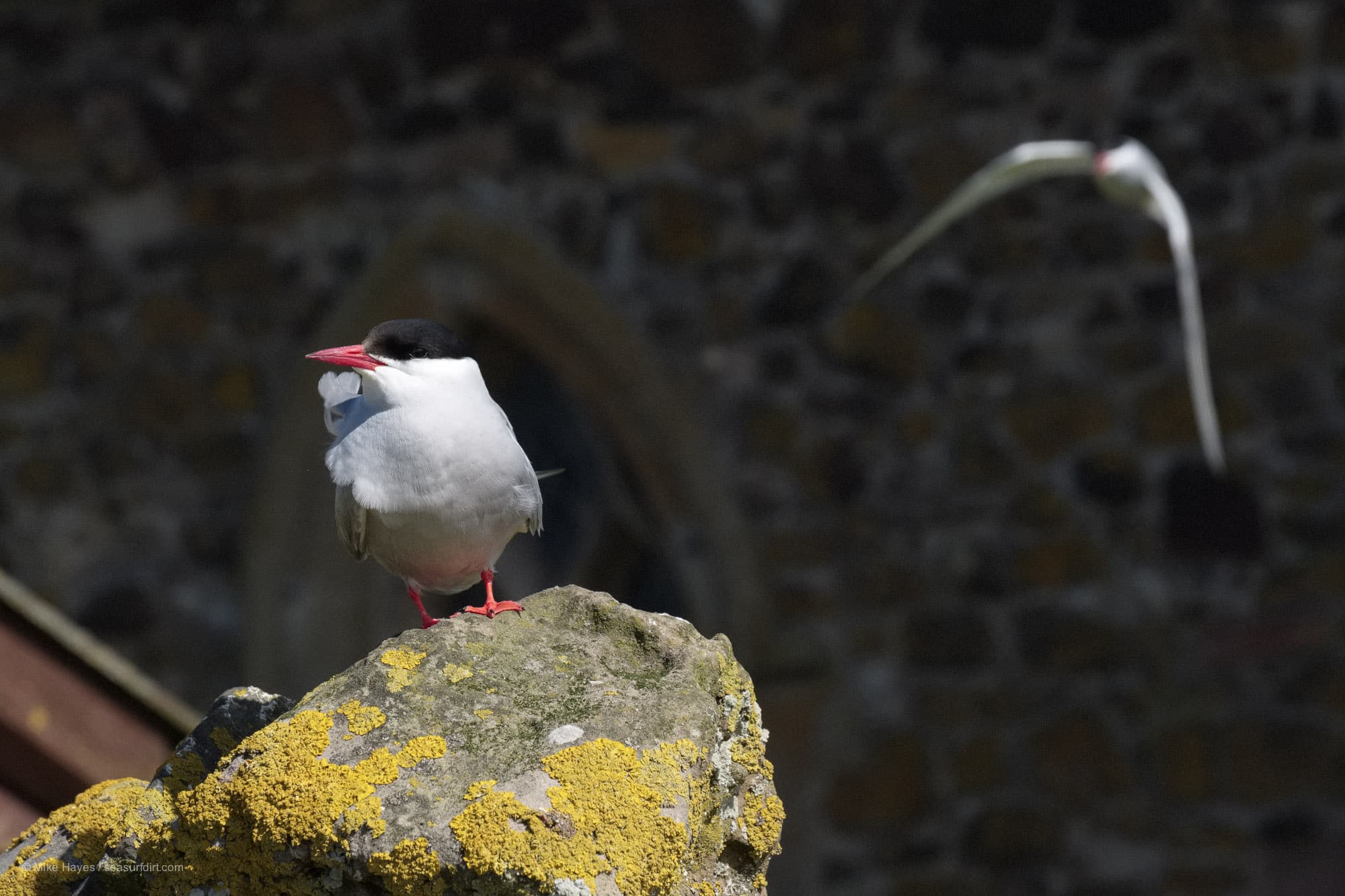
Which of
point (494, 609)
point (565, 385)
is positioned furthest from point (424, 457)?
point (565, 385)

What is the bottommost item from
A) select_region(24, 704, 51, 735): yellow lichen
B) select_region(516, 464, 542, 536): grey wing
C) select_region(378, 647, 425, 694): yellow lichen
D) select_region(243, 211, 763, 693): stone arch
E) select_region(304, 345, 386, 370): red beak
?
select_region(243, 211, 763, 693): stone arch

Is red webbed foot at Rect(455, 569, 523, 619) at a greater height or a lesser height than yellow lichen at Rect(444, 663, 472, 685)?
lesser

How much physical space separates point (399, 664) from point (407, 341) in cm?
57

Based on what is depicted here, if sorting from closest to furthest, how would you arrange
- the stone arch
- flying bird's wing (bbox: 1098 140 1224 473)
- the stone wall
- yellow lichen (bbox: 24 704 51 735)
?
yellow lichen (bbox: 24 704 51 735) → flying bird's wing (bbox: 1098 140 1224 473) → the stone wall → the stone arch

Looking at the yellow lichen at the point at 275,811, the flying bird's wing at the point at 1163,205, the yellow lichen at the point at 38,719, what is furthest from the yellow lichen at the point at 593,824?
the flying bird's wing at the point at 1163,205

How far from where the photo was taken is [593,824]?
5.00ft

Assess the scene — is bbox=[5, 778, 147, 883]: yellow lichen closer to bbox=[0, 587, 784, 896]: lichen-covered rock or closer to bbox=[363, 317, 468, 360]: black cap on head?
bbox=[0, 587, 784, 896]: lichen-covered rock

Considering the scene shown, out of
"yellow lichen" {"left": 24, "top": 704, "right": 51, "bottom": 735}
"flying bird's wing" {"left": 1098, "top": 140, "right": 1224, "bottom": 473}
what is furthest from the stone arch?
"yellow lichen" {"left": 24, "top": 704, "right": 51, "bottom": 735}

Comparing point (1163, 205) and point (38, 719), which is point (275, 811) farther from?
point (1163, 205)

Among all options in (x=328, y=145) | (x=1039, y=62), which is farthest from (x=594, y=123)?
(x=1039, y=62)

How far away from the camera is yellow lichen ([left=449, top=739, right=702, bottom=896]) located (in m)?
1.48

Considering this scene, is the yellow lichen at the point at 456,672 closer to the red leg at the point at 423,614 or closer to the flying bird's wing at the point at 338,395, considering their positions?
the red leg at the point at 423,614

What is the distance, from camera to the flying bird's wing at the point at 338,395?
2.28 m

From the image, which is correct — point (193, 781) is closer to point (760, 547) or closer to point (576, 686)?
point (576, 686)
